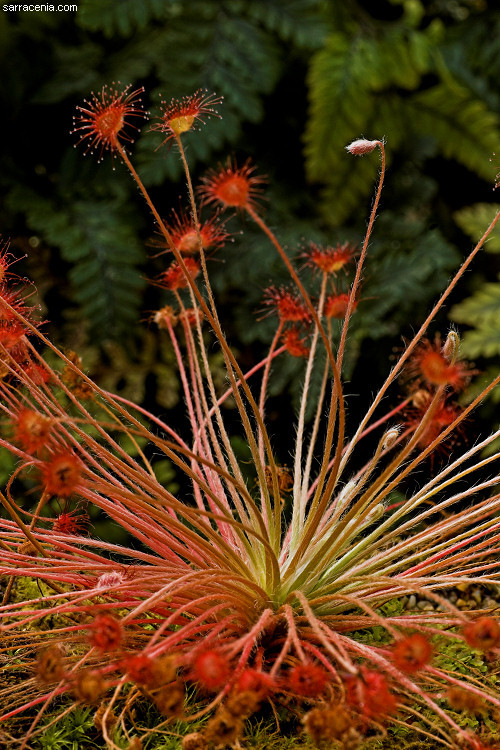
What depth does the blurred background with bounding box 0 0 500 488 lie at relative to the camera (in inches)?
62.1

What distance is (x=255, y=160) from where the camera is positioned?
182 centimetres

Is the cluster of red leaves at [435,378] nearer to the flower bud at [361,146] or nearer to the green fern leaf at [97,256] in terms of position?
the flower bud at [361,146]

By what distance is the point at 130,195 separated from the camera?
170cm

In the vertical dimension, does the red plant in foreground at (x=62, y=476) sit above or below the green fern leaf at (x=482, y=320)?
above

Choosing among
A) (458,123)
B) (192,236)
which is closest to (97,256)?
(192,236)

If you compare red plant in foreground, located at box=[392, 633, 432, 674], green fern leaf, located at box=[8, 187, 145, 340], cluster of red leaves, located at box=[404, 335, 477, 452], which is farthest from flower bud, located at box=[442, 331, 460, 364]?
green fern leaf, located at box=[8, 187, 145, 340]

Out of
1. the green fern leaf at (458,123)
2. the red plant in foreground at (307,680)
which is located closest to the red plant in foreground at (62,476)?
the red plant in foreground at (307,680)

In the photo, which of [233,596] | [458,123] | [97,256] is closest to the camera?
[233,596]

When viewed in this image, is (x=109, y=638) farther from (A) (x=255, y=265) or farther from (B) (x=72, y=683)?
(A) (x=255, y=265)

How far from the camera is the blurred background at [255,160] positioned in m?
1.58

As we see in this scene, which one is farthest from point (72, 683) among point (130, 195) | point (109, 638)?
point (130, 195)

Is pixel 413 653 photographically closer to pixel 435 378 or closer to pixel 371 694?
pixel 371 694

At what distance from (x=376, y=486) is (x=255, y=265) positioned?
0.94 m

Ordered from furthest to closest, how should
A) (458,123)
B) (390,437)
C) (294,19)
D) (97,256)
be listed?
(458,123) → (294,19) → (97,256) → (390,437)
